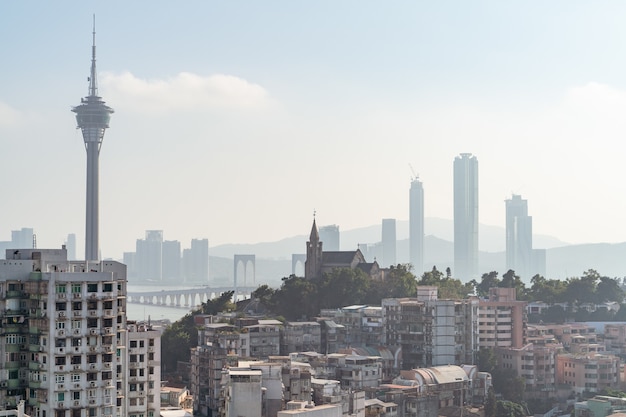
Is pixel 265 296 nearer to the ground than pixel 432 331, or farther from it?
farther from it

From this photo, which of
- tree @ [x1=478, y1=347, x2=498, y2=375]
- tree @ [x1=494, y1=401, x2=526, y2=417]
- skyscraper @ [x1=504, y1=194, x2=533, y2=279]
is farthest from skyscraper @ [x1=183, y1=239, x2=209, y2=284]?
tree @ [x1=494, y1=401, x2=526, y2=417]

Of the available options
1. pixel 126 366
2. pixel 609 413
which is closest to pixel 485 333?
pixel 609 413

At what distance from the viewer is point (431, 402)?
32.7 meters

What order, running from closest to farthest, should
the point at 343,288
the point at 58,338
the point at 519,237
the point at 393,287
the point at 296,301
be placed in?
the point at 58,338, the point at 296,301, the point at 343,288, the point at 393,287, the point at 519,237

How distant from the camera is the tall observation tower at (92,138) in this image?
8925cm

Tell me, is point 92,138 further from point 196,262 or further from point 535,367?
point 196,262

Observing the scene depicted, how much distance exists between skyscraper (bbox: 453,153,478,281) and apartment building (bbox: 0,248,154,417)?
125 m

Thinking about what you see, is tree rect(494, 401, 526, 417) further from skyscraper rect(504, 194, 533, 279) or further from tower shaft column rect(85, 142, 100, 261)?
skyscraper rect(504, 194, 533, 279)

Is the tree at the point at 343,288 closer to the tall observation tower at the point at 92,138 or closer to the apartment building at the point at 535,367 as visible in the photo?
the apartment building at the point at 535,367

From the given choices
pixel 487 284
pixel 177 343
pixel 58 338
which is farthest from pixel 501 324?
pixel 58 338

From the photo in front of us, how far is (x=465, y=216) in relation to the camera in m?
148

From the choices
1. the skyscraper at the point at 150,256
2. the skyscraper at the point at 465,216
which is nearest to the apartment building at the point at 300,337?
the skyscraper at the point at 465,216

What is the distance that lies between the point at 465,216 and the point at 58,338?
425ft

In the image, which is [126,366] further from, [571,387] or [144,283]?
[144,283]
